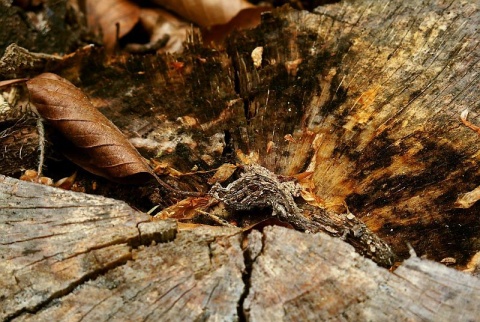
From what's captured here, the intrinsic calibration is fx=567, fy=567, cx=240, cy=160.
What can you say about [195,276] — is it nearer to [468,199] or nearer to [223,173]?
[223,173]

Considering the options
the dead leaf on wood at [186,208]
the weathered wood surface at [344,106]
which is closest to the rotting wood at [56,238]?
the dead leaf on wood at [186,208]

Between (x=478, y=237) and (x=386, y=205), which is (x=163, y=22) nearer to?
(x=386, y=205)

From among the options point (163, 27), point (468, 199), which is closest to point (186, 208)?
point (468, 199)

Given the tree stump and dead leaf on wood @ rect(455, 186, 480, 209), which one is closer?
the tree stump

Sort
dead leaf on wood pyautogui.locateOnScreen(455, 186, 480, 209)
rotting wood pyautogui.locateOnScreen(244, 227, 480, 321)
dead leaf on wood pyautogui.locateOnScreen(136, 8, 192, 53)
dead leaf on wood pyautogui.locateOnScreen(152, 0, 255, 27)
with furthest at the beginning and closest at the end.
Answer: dead leaf on wood pyautogui.locateOnScreen(136, 8, 192, 53), dead leaf on wood pyautogui.locateOnScreen(152, 0, 255, 27), dead leaf on wood pyautogui.locateOnScreen(455, 186, 480, 209), rotting wood pyautogui.locateOnScreen(244, 227, 480, 321)

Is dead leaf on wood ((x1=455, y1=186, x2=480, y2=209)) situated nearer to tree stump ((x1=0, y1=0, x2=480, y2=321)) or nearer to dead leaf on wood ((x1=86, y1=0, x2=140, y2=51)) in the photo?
tree stump ((x1=0, y1=0, x2=480, y2=321))

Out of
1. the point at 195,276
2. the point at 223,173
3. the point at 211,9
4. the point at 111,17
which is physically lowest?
the point at 195,276

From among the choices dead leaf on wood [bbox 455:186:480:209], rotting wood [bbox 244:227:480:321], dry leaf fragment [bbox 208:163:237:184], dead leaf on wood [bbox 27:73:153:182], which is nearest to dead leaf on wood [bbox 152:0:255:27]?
dead leaf on wood [bbox 27:73:153:182]

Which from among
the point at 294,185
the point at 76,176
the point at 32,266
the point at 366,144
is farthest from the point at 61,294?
the point at 366,144
